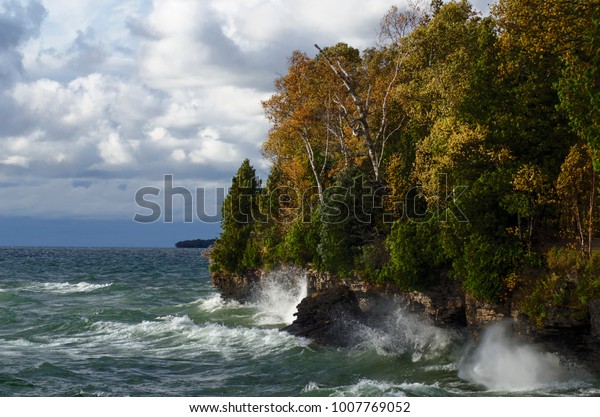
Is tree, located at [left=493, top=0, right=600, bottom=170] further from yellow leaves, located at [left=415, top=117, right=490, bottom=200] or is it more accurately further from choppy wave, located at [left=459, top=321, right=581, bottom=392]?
choppy wave, located at [left=459, top=321, right=581, bottom=392]

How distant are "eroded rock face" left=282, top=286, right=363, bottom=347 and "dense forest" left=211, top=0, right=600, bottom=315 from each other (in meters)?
1.56

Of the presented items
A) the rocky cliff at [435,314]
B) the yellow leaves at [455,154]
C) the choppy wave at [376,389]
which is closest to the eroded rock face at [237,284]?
the rocky cliff at [435,314]

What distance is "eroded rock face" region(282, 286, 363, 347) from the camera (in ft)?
116

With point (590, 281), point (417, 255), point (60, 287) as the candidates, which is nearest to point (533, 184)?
point (590, 281)

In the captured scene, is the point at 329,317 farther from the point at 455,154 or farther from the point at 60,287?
the point at 60,287

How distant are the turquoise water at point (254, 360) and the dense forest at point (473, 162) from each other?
2733mm

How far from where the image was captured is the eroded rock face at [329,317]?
1387 inches


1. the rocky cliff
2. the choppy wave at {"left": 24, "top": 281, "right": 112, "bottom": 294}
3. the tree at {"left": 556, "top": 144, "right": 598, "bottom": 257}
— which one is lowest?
the choppy wave at {"left": 24, "top": 281, "right": 112, "bottom": 294}

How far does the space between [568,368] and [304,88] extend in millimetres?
28787

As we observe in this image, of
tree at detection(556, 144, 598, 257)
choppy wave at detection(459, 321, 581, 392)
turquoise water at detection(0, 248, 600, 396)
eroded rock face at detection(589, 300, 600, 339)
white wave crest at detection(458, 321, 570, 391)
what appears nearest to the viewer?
eroded rock face at detection(589, 300, 600, 339)

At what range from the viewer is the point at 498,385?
2639 cm

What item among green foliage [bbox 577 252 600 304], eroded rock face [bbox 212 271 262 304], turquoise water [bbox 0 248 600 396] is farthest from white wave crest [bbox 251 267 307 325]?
green foliage [bbox 577 252 600 304]

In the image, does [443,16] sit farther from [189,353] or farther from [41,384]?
[41,384]
